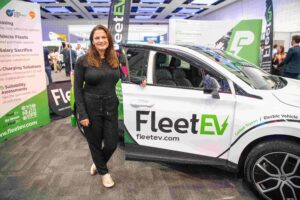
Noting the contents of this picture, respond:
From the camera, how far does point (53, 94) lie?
4910mm

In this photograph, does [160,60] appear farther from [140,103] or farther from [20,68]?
[20,68]

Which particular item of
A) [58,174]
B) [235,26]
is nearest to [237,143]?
[58,174]

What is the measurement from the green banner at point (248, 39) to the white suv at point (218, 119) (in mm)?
4283

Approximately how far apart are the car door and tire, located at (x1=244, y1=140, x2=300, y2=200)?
278 mm

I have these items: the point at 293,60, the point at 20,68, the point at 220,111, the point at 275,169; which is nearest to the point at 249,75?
the point at 220,111

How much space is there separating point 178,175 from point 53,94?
324 centimetres

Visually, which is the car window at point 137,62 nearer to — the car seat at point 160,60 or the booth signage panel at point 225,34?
the car seat at point 160,60

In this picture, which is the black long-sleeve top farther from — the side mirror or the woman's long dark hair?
the side mirror

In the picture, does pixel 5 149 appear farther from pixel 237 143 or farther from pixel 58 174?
pixel 237 143

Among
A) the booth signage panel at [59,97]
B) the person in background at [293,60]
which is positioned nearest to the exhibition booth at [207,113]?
the booth signage panel at [59,97]

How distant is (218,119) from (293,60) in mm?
4281

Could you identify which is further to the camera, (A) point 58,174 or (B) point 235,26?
(B) point 235,26

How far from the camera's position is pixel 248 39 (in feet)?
22.2

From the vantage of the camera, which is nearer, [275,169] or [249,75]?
[275,169]
